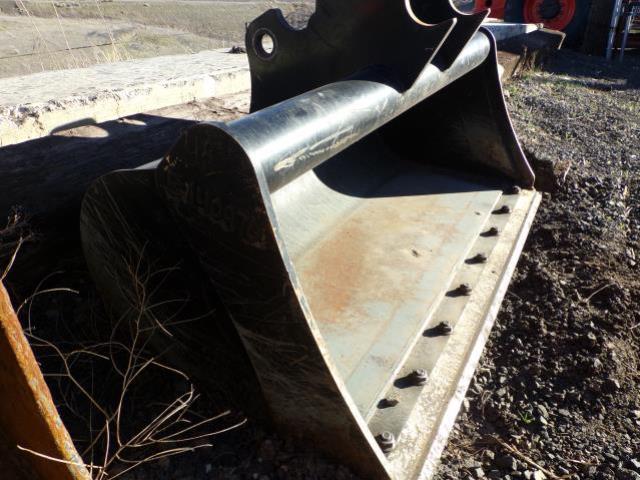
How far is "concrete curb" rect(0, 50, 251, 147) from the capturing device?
9.34ft

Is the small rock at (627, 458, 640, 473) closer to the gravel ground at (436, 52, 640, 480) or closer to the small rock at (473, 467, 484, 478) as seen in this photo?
the gravel ground at (436, 52, 640, 480)

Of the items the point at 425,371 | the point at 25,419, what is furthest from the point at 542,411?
the point at 25,419

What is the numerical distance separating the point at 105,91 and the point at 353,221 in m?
1.73

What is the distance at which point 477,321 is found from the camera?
2125 millimetres

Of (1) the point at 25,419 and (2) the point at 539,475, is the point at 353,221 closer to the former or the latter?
(2) the point at 539,475

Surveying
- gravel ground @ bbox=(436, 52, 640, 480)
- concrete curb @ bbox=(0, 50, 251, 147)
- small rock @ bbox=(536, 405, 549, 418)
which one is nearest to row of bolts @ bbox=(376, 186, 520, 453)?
gravel ground @ bbox=(436, 52, 640, 480)

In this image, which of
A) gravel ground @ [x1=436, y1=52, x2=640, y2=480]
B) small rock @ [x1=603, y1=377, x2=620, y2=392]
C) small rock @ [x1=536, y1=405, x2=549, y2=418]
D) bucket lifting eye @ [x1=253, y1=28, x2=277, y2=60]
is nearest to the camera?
gravel ground @ [x1=436, y1=52, x2=640, y2=480]

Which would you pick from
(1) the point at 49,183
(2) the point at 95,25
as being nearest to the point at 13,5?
(2) the point at 95,25

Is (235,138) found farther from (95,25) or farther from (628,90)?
(95,25)

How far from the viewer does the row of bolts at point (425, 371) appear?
159cm

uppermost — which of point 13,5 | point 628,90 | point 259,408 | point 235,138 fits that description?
point 13,5

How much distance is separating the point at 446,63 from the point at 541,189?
1.72 m

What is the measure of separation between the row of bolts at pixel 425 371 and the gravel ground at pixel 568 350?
260mm

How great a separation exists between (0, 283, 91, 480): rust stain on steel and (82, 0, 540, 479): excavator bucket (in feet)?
1.62
